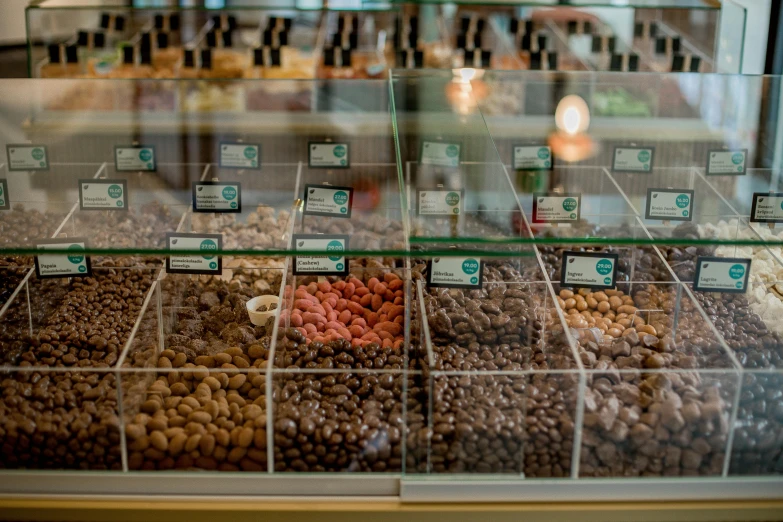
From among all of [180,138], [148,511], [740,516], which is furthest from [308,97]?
[740,516]

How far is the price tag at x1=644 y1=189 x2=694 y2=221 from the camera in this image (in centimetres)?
303

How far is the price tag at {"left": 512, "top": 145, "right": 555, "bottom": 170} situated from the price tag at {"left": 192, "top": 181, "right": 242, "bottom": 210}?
1.09 m

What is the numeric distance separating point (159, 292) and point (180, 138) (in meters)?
1.07

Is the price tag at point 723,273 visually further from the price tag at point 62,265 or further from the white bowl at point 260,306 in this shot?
the price tag at point 62,265

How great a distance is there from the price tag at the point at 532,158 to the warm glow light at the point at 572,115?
205mm

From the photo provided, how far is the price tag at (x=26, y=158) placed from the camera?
3223 millimetres

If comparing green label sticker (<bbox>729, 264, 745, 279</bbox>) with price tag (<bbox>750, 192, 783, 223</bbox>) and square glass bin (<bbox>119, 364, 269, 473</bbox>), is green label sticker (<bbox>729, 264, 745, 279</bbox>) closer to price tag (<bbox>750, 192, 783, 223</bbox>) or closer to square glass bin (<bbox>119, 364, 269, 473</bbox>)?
price tag (<bbox>750, 192, 783, 223</bbox>)

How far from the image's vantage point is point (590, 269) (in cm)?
236

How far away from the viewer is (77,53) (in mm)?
4605

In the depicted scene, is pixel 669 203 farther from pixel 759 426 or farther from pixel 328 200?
pixel 328 200

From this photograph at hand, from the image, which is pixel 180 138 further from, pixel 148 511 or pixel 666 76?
pixel 666 76

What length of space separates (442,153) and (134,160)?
1202 mm

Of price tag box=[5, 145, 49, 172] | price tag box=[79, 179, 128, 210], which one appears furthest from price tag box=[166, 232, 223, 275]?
price tag box=[5, 145, 49, 172]

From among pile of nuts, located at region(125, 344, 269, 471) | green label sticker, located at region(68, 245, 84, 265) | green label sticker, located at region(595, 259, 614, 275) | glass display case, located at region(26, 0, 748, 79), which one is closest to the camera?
green label sticker, located at region(68, 245, 84, 265)
